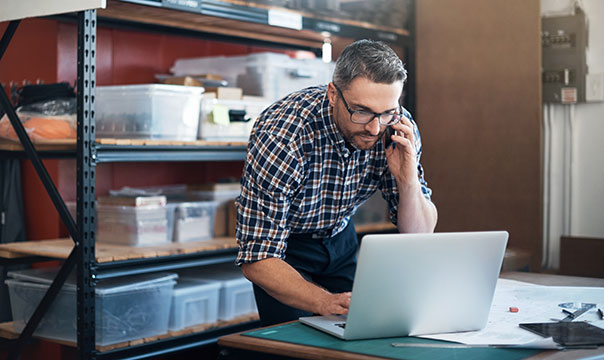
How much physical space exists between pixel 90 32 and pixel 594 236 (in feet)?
8.82

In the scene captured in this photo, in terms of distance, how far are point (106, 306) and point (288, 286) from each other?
1259 millimetres

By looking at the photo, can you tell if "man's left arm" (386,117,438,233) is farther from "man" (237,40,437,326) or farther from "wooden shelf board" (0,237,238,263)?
"wooden shelf board" (0,237,238,263)

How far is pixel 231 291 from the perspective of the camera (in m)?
3.45

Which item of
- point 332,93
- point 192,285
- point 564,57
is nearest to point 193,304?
point 192,285

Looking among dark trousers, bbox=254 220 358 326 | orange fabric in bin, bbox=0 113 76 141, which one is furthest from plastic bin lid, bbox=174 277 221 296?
dark trousers, bbox=254 220 358 326

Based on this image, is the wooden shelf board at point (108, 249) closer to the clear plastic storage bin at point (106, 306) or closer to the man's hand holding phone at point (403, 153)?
the clear plastic storage bin at point (106, 306)

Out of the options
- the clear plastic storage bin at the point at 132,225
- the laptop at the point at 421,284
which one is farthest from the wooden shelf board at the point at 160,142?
the laptop at the point at 421,284

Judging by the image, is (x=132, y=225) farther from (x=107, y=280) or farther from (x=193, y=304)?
(x=193, y=304)

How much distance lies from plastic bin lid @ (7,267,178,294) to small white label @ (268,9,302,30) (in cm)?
121

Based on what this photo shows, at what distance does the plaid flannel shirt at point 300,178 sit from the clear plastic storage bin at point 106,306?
1083mm

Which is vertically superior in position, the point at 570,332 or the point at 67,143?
the point at 67,143

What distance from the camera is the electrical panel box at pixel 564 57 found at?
388cm

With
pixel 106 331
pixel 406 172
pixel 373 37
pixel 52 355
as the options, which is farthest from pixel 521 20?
pixel 52 355

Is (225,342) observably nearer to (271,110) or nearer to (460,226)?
(271,110)
